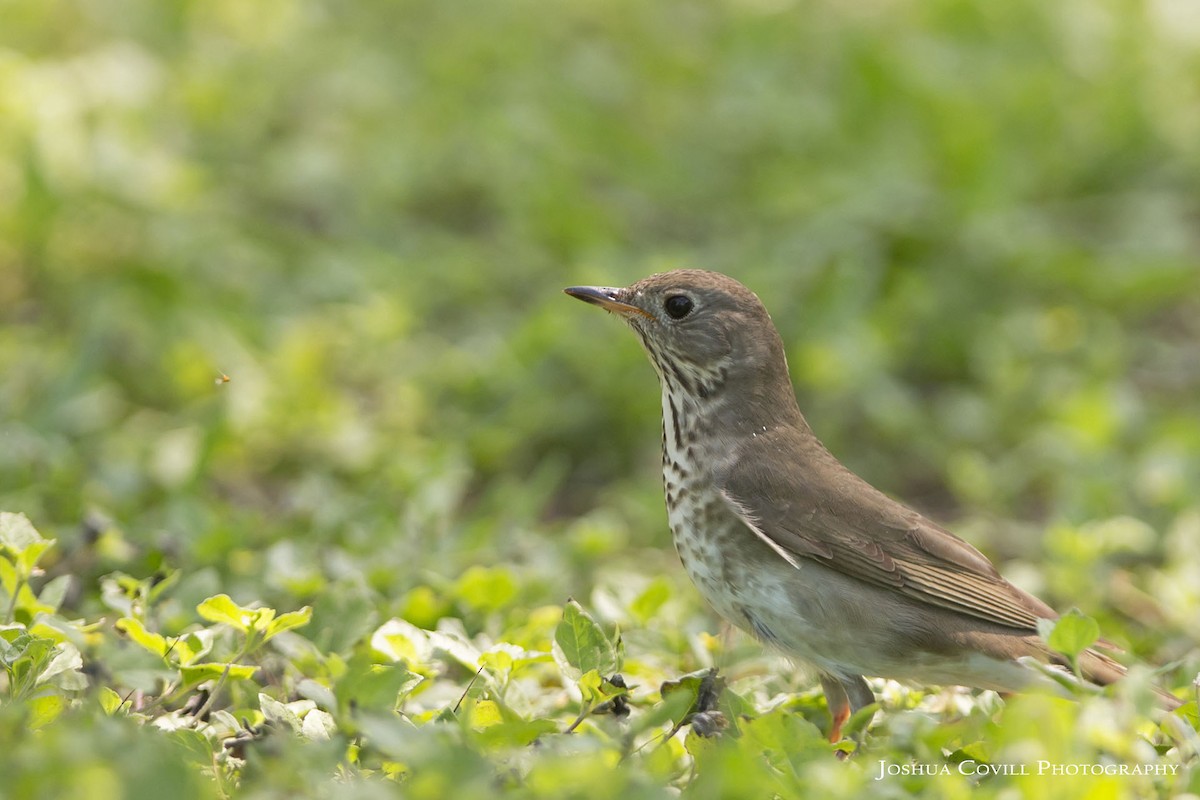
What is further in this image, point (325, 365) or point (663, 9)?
point (663, 9)

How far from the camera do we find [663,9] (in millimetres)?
12023

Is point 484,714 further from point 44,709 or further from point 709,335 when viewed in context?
point 709,335

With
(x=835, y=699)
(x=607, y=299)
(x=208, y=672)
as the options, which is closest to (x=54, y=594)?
(x=208, y=672)

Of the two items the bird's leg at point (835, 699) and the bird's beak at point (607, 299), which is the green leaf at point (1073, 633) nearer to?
the bird's leg at point (835, 699)

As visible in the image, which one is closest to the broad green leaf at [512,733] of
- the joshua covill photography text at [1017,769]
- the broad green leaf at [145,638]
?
the joshua covill photography text at [1017,769]

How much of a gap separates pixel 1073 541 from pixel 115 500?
12.0 feet

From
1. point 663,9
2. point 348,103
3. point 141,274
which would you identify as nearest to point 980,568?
point 141,274

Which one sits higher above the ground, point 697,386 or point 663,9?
point 663,9

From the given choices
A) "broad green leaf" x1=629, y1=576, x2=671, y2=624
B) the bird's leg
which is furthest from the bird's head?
the bird's leg

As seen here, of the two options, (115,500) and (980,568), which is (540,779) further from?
(115,500)

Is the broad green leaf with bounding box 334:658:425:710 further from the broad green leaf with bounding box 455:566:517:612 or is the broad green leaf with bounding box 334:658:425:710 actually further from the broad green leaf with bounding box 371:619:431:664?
the broad green leaf with bounding box 455:566:517:612

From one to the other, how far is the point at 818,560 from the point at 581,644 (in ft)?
3.25

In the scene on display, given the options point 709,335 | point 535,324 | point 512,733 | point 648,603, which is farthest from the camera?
point 535,324

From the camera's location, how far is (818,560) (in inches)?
178
